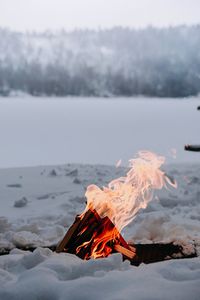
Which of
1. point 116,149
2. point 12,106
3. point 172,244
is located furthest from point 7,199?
point 12,106

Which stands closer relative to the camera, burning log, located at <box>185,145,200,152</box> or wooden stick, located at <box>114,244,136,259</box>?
wooden stick, located at <box>114,244,136,259</box>

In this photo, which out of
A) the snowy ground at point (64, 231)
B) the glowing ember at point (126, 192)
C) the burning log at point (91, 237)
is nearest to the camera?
the snowy ground at point (64, 231)

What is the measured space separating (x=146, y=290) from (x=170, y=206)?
7.26 meters

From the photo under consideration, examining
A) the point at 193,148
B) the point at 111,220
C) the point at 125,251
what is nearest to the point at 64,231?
the point at 111,220

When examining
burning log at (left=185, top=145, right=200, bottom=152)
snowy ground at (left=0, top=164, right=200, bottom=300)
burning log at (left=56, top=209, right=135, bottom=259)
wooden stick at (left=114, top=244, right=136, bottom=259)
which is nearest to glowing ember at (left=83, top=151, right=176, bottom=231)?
burning log at (left=56, top=209, right=135, bottom=259)

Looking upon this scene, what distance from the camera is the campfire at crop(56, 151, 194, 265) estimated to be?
509 cm

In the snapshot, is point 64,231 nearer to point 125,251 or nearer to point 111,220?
point 111,220

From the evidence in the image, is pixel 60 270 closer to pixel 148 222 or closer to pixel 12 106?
pixel 148 222

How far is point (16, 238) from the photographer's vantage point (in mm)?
6484

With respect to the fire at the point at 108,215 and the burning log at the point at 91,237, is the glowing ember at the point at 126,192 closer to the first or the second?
the fire at the point at 108,215

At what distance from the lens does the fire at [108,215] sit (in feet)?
16.7

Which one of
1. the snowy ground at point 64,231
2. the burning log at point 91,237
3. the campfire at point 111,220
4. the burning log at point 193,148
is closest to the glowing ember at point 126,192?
the campfire at point 111,220

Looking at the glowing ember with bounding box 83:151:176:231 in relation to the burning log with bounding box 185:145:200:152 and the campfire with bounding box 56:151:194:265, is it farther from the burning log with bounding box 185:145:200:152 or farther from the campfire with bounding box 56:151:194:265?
the burning log with bounding box 185:145:200:152

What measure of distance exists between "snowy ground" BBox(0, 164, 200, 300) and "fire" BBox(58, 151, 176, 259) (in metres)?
0.51
